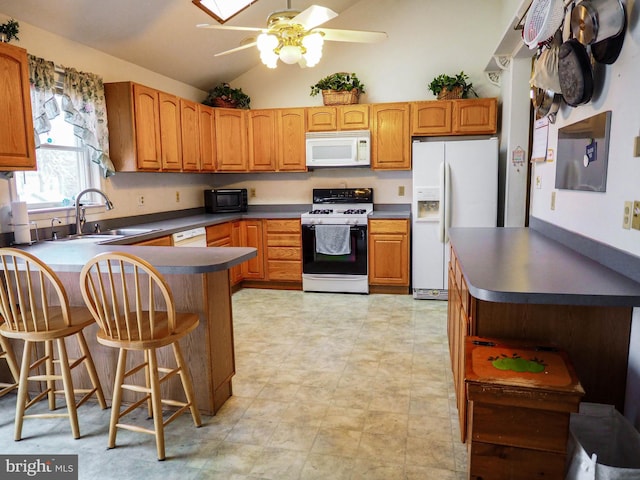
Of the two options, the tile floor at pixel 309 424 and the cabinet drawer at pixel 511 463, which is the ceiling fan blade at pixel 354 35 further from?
the cabinet drawer at pixel 511 463

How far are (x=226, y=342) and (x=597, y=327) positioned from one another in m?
1.86

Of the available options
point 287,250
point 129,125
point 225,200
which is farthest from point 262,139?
point 129,125

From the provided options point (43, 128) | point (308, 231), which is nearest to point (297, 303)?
point (308, 231)

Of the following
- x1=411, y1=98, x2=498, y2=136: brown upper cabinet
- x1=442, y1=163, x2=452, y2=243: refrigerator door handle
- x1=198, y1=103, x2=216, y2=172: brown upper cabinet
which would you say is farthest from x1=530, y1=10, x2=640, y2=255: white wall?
x1=198, y1=103, x2=216, y2=172: brown upper cabinet

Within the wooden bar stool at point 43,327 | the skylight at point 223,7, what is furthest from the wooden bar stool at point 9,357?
the skylight at point 223,7

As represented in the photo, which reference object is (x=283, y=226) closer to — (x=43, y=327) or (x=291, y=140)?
(x=291, y=140)

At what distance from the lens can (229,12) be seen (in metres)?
4.12

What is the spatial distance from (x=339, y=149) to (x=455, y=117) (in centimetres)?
128

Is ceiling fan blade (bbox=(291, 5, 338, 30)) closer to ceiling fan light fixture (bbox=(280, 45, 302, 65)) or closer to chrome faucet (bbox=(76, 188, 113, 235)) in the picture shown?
ceiling fan light fixture (bbox=(280, 45, 302, 65))

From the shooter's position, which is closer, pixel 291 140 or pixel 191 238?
pixel 191 238

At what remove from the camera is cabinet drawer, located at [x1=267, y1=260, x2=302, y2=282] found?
511 centimetres

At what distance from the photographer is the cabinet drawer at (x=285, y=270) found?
5.11 meters

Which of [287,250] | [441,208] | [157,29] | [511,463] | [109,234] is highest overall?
[157,29]

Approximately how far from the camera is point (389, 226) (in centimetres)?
475
